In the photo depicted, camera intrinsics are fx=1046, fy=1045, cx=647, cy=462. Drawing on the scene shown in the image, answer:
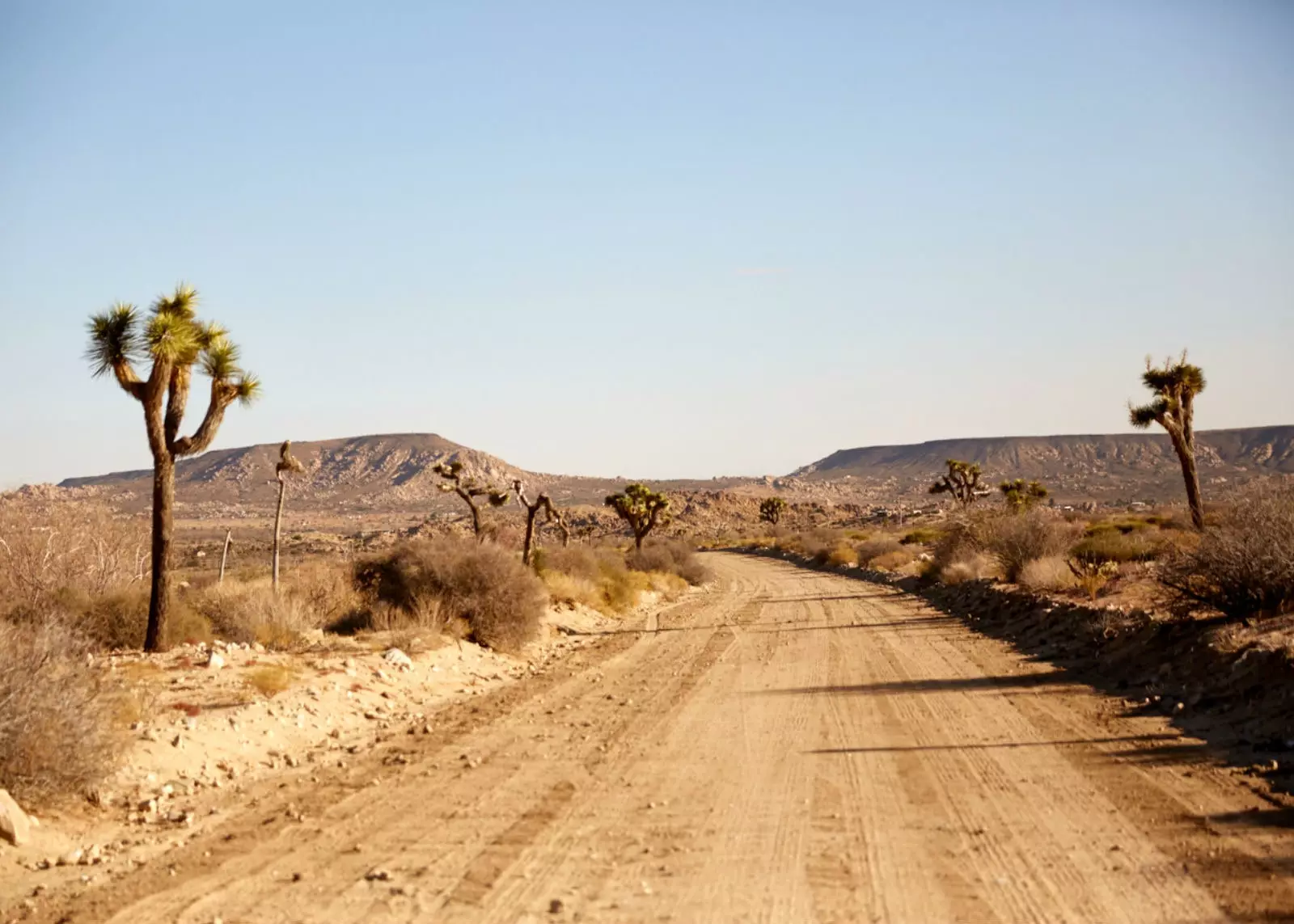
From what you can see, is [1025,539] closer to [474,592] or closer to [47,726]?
[474,592]

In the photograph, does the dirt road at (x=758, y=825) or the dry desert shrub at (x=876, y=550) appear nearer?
the dirt road at (x=758, y=825)

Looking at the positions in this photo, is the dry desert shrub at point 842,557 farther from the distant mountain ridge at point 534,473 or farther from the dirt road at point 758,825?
the distant mountain ridge at point 534,473

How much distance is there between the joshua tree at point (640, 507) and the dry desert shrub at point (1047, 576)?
2592 cm

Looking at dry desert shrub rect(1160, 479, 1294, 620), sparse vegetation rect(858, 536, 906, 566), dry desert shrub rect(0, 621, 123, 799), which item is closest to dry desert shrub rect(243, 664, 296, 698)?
dry desert shrub rect(0, 621, 123, 799)

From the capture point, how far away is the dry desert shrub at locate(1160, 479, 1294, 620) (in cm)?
1431

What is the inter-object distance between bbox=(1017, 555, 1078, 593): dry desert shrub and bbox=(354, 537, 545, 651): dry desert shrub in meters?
12.1

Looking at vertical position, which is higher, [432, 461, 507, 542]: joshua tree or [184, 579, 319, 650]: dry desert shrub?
[432, 461, 507, 542]: joshua tree

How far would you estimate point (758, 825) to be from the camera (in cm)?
835

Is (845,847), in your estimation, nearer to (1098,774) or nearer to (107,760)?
(1098,774)

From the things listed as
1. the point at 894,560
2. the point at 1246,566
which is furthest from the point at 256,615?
the point at 894,560

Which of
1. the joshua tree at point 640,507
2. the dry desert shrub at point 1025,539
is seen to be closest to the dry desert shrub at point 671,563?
the joshua tree at point 640,507

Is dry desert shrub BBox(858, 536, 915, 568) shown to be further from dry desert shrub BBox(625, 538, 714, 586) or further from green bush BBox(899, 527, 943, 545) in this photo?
dry desert shrub BBox(625, 538, 714, 586)

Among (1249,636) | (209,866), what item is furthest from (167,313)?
(1249,636)

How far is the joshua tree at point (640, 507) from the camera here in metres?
51.1
